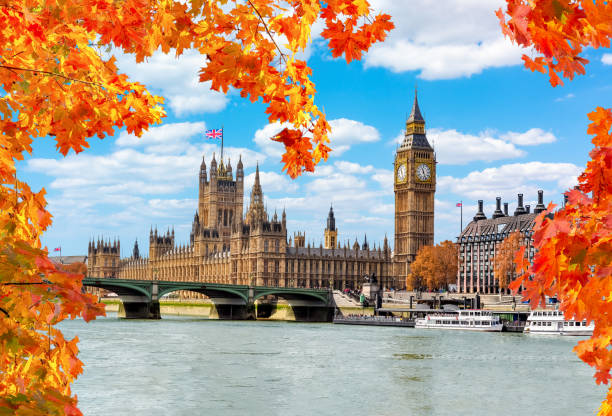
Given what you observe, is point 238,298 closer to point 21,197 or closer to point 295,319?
point 295,319

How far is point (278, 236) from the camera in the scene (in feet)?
355

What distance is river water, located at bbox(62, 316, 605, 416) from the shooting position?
21531 millimetres

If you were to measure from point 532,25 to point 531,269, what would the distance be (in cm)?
105

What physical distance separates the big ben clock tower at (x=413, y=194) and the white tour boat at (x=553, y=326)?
52650mm

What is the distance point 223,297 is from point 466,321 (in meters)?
28.3

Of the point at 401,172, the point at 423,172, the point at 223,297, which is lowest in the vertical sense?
the point at 223,297

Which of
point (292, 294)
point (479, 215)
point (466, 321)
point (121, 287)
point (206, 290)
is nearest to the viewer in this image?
point (466, 321)

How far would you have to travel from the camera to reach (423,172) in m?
112

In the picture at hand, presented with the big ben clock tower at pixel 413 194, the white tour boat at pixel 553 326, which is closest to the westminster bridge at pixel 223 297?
the white tour boat at pixel 553 326

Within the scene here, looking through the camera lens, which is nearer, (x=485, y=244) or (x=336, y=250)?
(x=485, y=244)

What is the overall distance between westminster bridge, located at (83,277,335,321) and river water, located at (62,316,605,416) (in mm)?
26829

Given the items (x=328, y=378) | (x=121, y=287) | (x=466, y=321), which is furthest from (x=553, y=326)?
(x=121, y=287)

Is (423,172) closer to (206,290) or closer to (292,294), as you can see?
(292,294)

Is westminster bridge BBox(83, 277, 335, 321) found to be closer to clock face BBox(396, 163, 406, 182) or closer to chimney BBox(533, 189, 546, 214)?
chimney BBox(533, 189, 546, 214)
